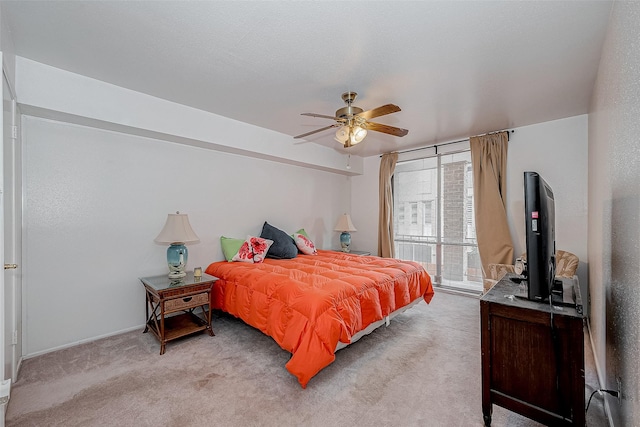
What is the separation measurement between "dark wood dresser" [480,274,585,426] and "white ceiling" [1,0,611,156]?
1781 millimetres

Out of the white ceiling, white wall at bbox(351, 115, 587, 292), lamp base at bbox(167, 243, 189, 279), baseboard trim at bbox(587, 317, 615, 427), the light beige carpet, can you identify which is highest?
the white ceiling

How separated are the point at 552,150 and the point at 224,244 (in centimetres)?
454

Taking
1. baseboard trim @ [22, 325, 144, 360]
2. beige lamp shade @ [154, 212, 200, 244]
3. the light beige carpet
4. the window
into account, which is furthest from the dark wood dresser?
baseboard trim @ [22, 325, 144, 360]

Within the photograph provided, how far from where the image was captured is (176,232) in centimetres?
291

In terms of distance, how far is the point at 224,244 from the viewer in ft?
12.1

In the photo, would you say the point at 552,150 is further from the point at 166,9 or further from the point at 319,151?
the point at 166,9

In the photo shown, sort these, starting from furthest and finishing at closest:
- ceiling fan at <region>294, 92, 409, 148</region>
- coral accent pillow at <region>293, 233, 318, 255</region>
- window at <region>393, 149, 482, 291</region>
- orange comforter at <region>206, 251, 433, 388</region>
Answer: window at <region>393, 149, 482, 291</region> → coral accent pillow at <region>293, 233, 318, 255</region> → ceiling fan at <region>294, 92, 409, 148</region> → orange comforter at <region>206, 251, 433, 388</region>

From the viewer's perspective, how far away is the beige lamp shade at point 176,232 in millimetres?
2881

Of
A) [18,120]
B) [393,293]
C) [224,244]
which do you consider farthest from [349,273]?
[18,120]

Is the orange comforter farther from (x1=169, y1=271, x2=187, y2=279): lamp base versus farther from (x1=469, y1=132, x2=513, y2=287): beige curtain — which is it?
(x1=469, y1=132, x2=513, y2=287): beige curtain

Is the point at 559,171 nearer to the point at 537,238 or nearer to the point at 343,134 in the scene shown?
the point at 537,238

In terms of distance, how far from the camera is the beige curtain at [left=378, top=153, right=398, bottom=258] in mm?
5105

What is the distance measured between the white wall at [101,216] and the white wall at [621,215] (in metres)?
3.76

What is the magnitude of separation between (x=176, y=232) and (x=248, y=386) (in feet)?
5.65
